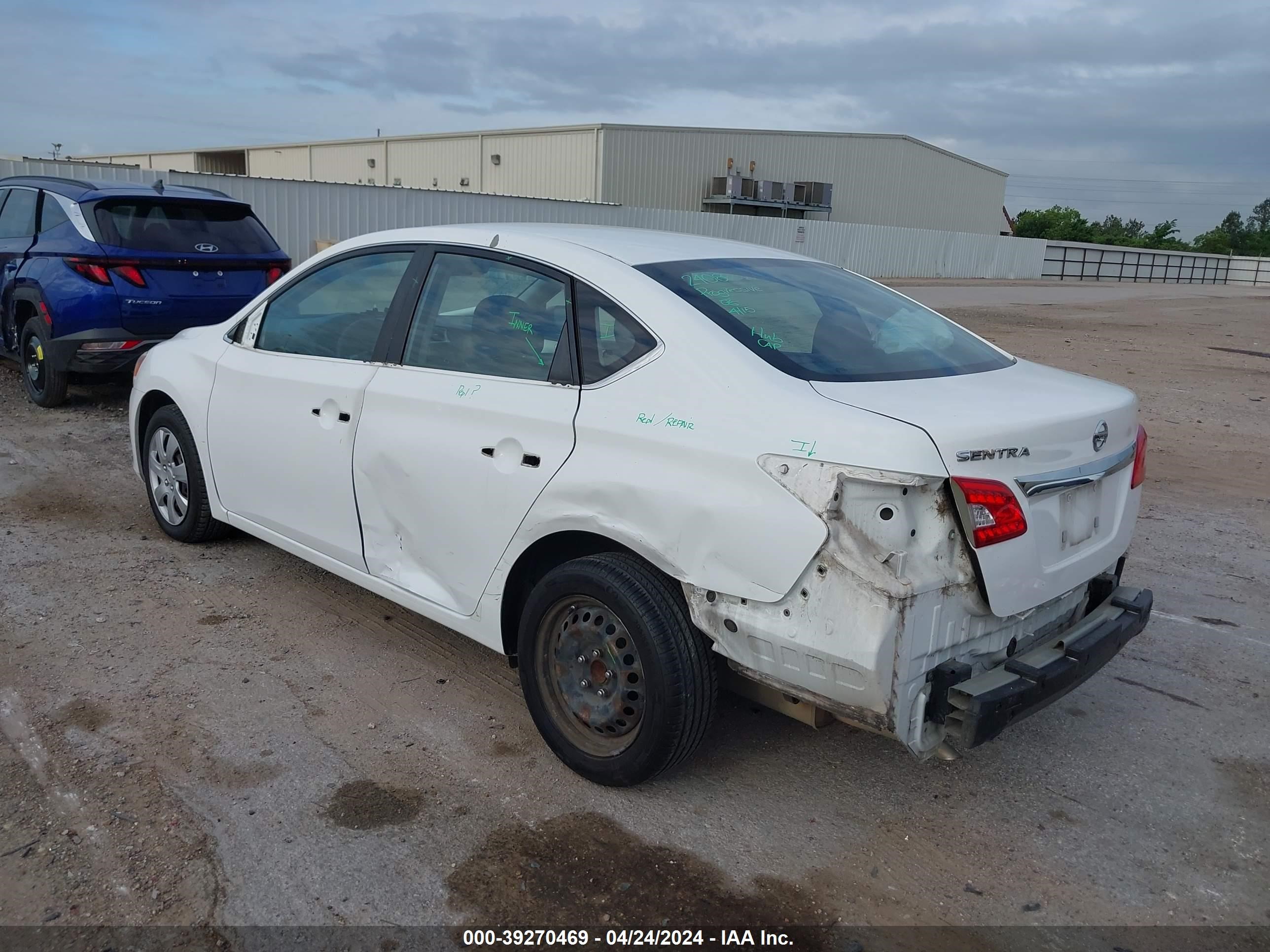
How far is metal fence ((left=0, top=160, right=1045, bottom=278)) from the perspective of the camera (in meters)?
17.5

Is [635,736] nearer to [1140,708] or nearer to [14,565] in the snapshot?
[1140,708]

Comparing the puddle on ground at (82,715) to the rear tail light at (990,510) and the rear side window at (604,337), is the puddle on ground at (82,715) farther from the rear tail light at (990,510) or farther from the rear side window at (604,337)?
the rear tail light at (990,510)

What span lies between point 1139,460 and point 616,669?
78.0 inches

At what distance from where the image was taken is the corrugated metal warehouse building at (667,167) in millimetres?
34938

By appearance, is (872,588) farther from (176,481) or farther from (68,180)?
(68,180)

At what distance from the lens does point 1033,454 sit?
9.55ft

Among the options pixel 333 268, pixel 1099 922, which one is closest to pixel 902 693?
pixel 1099 922

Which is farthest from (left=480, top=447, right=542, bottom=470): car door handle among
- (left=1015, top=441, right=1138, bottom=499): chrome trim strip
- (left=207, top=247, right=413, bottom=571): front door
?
(left=1015, top=441, right=1138, bottom=499): chrome trim strip

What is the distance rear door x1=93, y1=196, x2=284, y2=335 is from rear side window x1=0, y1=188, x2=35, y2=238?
44.5 inches

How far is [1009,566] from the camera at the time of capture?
286 cm

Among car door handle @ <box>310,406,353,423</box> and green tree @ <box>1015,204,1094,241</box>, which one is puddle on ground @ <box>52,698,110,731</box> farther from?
green tree @ <box>1015,204,1094,241</box>

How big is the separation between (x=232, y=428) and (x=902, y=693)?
10.9 feet

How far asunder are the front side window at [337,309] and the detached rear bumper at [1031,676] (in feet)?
8.21

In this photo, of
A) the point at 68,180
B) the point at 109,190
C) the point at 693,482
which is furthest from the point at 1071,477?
the point at 68,180
